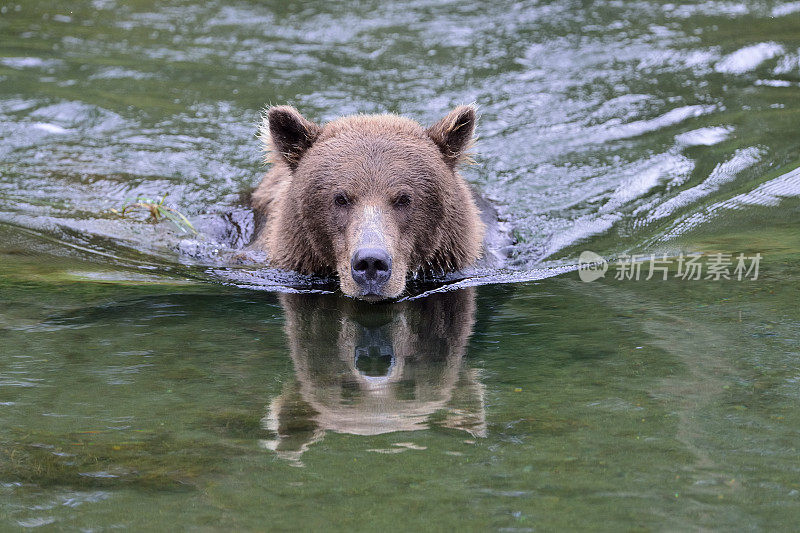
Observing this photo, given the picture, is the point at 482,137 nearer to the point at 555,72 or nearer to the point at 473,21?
the point at 555,72

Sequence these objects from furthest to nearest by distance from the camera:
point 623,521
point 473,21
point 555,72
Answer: point 473,21 < point 555,72 < point 623,521

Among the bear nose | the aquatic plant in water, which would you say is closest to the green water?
the aquatic plant in water

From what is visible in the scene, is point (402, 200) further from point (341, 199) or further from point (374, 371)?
point (374, 371)

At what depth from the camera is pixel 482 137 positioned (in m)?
10.8

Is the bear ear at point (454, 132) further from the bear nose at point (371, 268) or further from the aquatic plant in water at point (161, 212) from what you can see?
the aquatic plant in water at point (161, 212)

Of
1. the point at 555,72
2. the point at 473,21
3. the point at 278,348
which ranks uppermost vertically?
the point at 473,21

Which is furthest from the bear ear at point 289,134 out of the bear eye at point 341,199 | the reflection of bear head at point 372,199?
the bear eye at point 341,199

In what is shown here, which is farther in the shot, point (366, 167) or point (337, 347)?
point (366, 167)

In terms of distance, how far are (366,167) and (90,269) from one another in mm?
2319

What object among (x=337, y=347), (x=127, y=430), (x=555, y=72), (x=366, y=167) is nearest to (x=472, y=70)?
(x=555, y=72)

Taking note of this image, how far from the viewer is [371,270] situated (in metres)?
5.90

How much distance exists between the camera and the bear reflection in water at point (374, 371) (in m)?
4.02

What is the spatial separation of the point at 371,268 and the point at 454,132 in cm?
173

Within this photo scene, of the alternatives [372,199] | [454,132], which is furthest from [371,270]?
[454,132]
